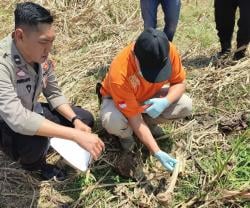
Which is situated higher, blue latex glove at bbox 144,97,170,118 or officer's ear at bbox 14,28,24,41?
officer's ear at bbox 14,28,24,41

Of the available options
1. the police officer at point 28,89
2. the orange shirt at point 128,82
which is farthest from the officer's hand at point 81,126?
the orange shirt at point 128,82

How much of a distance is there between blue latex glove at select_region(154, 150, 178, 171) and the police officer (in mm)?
480

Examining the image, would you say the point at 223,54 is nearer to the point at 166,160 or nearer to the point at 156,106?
the point at 156,106

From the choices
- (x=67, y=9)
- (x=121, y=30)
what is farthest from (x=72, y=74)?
(x=67, y=9)

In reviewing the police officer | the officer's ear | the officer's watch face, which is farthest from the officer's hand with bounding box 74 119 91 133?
the officer's ear

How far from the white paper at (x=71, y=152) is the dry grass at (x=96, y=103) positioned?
33cm

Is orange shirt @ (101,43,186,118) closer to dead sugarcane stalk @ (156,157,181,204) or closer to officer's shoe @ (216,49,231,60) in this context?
dead sugarcane stalk @ (156,157,181,204)

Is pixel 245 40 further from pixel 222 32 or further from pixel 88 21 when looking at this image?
pixel 88 21

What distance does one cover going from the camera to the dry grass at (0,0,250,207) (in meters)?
2.82

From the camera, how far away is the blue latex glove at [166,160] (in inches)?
106

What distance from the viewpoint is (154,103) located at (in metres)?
2.81

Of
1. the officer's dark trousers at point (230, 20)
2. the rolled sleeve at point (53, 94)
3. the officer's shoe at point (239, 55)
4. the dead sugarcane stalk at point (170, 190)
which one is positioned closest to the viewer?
the dead sugarcane stalk at point (170, 190)

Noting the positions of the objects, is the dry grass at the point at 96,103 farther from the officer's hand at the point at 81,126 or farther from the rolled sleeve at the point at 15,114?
the rolled sleeve at the point at 15,114

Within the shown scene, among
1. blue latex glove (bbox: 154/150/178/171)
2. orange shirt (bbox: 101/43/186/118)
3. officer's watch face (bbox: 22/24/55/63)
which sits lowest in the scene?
blue latex glove (bbox: 154/150/178/171)
